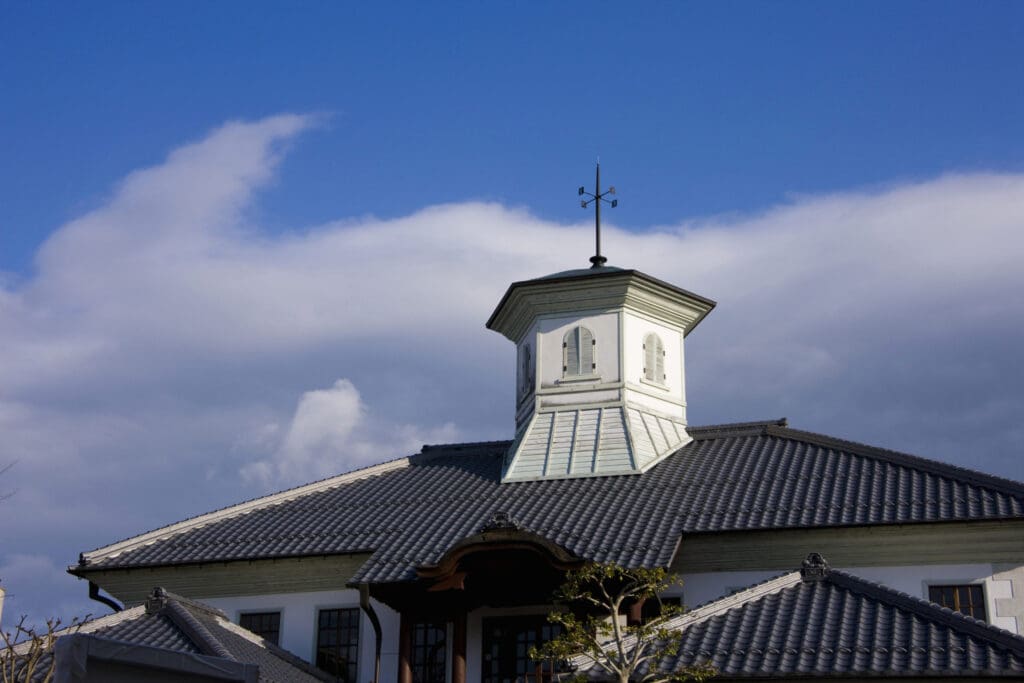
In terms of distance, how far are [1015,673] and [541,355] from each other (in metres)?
14.7

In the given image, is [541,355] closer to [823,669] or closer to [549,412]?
[549,412]

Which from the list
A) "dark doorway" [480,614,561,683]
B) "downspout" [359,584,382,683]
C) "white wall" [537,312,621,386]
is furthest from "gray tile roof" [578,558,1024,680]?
"white wall" [537,312,621,386]

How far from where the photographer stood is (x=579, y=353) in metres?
28.4

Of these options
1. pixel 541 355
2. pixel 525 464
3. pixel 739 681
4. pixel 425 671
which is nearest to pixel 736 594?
pixel 739 681

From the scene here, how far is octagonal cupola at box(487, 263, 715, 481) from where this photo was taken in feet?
88.7

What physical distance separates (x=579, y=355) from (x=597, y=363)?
1.56ft

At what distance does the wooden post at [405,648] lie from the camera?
859 inches

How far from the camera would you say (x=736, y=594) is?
19.1 m

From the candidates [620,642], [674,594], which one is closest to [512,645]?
[674,594]

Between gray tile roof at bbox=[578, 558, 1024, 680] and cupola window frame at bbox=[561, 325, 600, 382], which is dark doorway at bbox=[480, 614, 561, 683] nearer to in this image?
gray tile roof at bbox=[578, 558, 1024, 680]

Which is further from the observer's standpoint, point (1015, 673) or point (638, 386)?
point (638, 386)

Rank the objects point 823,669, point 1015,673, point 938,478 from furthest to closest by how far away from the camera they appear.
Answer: point 938,478 < point 823,669 < point 1015,673

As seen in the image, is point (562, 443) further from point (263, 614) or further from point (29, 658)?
point (29, 658)

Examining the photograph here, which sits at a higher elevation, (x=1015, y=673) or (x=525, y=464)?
(x=525, y=464)
